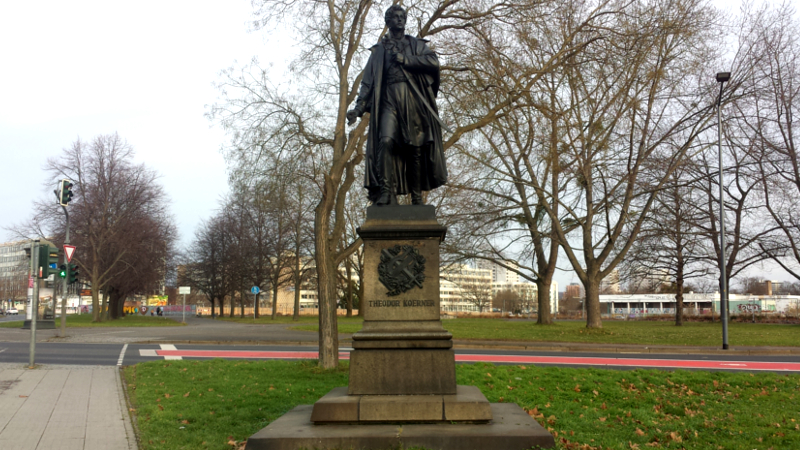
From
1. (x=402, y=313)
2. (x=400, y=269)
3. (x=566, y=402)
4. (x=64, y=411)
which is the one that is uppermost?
(x=400, y=269)

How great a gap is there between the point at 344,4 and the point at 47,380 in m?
9.40

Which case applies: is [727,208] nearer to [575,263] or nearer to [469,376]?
[575,263]

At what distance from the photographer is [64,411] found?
26.9 feet

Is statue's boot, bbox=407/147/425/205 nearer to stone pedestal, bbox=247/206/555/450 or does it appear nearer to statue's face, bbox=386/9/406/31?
stone pedestal, bbox=247/206/555/450

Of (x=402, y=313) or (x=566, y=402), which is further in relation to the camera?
(x=566, y=402)

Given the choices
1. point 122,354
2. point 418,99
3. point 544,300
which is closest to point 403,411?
point 418,99

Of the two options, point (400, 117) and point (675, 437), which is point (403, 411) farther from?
point (400, 117)

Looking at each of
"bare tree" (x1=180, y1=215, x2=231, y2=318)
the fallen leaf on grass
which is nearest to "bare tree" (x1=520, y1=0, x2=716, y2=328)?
the fallen leaf on grass

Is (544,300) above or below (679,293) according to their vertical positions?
below

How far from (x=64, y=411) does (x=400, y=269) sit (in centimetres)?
538

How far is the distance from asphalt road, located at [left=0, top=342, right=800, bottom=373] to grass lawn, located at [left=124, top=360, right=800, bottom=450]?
13.0 feet

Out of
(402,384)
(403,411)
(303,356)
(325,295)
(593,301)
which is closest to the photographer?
(403,411)

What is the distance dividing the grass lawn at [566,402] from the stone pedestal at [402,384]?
87cm

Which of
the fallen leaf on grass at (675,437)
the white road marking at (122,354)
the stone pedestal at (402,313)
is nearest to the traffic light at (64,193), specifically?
the white road marking at (122,354)
